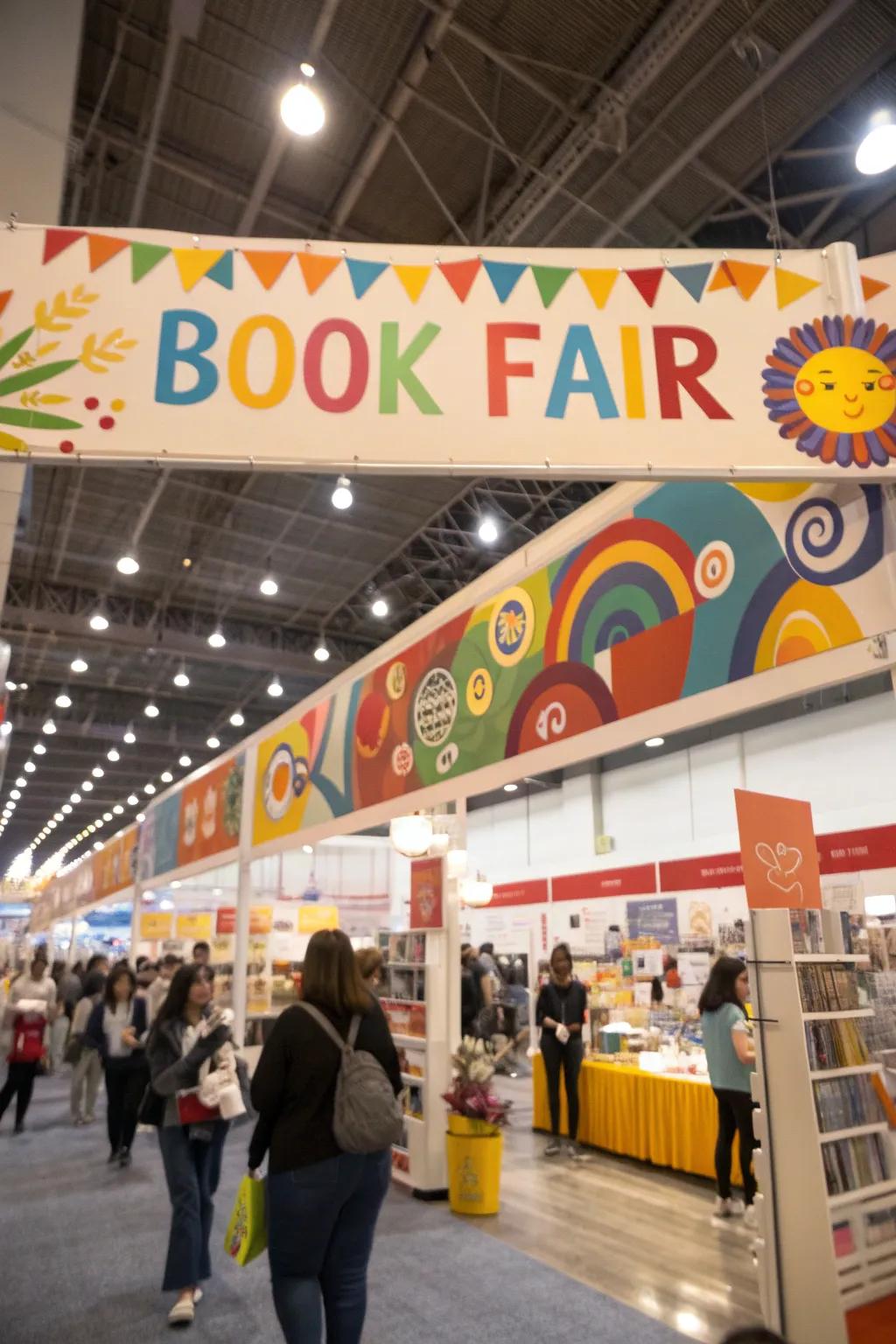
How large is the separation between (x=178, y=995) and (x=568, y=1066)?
12.9ft

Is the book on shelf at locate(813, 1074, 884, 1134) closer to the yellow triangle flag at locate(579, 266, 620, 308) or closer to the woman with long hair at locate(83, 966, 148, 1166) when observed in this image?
the yellow triangle flag at locate(579, 266, 620, 308)

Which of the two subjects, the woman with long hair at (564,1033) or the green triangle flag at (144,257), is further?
the woman with long hair at (564,1033)

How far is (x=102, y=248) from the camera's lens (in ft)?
7.97

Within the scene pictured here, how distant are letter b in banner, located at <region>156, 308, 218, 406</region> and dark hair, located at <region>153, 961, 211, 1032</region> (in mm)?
2633

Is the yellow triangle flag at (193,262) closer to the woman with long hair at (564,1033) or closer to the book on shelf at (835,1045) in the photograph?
the book on shelf at (835,1045)

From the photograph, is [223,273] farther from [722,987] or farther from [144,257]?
[722,987]

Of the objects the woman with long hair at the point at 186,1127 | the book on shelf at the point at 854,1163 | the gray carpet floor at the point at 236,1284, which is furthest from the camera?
the woman with long hair at the point at 186,1127

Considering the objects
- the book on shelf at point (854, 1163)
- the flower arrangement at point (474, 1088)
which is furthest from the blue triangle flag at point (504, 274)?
the flower arrangement at point (474, 1088)

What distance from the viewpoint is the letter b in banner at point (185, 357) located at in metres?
2.29

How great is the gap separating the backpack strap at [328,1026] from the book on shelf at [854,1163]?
2002 mm

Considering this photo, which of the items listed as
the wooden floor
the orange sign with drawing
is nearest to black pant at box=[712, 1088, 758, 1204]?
the wooden floor

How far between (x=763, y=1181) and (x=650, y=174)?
20.4ft

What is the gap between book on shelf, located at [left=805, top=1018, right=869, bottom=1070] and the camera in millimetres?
3682

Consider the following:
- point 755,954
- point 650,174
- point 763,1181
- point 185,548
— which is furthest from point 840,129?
point 185,548
